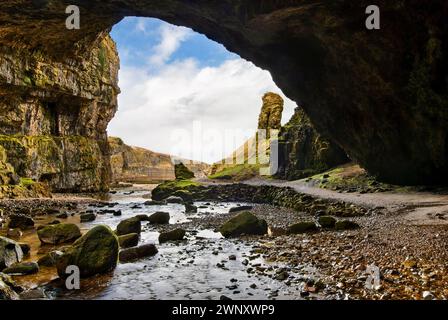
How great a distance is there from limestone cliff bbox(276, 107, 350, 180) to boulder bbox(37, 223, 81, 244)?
127 ft

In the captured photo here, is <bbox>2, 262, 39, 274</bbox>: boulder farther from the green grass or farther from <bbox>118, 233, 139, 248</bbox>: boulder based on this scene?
the green grass

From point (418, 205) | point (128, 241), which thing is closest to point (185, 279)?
point (128, 241)

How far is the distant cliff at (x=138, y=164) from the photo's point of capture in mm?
Answer: 146375

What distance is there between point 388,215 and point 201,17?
16.4m

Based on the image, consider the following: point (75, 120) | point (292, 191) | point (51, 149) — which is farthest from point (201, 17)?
point (75, 120)

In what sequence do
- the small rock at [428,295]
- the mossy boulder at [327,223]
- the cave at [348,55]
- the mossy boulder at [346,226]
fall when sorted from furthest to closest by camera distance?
the cave at [348,55]
the mossy boulder at [327,223]
the mossy boulder at [346,226]
the small rock at [428,295]

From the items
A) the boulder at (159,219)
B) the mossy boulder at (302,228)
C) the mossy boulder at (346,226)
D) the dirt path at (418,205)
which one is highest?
the dirt path at (418,205)


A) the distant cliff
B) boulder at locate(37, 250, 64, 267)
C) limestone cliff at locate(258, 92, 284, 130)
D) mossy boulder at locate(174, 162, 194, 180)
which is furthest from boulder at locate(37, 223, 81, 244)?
the distant cliff

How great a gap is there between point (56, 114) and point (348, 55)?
5510cm

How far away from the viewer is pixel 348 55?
21.3 metres

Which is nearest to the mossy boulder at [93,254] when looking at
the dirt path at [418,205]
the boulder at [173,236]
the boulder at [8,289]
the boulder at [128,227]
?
the boulder at [8,289]

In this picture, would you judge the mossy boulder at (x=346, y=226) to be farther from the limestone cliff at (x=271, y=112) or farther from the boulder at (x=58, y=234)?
the limestone cliff at (x=271, y=112)

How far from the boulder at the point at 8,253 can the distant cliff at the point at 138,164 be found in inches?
4839
